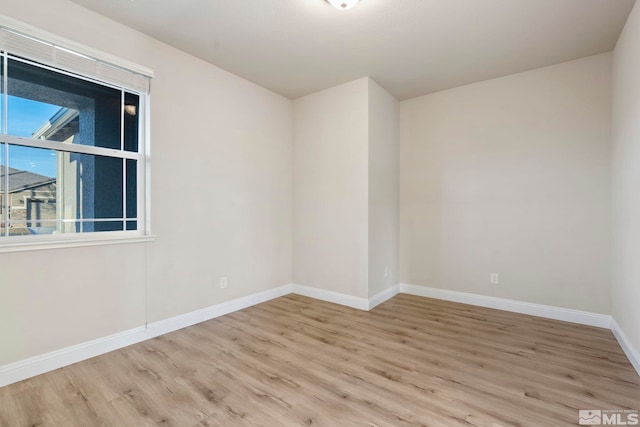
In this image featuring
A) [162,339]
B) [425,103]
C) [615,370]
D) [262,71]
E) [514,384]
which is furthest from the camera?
[425,103]

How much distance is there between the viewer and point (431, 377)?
2.05 meters

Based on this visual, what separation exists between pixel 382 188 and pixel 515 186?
4.90ft

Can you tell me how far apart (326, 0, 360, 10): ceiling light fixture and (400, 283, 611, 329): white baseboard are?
3.35 metres

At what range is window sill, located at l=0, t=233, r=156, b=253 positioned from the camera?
78.3 inches

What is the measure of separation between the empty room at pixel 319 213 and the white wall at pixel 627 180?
32 millimetres

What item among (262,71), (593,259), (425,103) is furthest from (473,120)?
(262,71)

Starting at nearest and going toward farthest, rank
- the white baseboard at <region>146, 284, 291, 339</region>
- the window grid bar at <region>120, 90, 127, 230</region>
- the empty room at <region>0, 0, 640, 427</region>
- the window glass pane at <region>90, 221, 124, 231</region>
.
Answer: the empty room at <region>0, 0, 640, 427</region>
the window glass pane at <region>90, 221, 124, 231</region>
the window grid bar at <region>120, 90, 127, 230</region>
the white baseboard at <region>146, 284, 291, 339</region>

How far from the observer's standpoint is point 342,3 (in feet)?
7.07

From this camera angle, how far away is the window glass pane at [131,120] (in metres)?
2.63

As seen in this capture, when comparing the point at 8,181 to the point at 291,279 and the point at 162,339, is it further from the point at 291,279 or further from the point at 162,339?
the point at 291,279

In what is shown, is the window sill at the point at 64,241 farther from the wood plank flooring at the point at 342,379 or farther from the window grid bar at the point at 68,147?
the wood plank flooring at the point at 342,379

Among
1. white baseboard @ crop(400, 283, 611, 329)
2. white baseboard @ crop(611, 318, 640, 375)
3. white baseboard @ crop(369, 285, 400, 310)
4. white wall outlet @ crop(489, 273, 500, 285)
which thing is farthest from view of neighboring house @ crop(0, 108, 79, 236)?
white baseboard @ crop(611, 318, 640, 375)

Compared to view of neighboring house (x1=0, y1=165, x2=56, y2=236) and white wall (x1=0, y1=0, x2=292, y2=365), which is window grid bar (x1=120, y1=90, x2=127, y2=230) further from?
view of neighboring house (x1=0, y1=165, x2=56, y2=236)

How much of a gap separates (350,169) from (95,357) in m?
3.01
